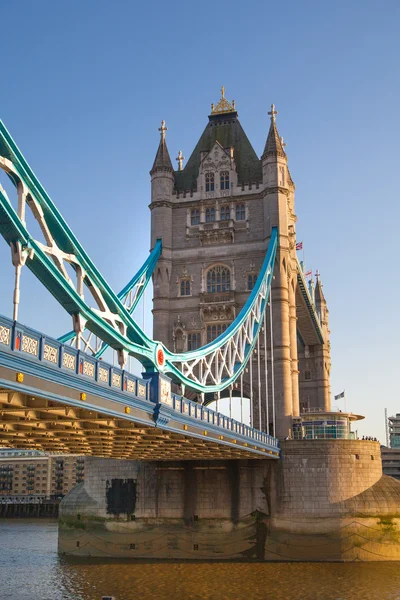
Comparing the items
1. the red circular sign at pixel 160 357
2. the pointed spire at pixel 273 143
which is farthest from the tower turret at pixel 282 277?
the red circular sign at pixel 160 357

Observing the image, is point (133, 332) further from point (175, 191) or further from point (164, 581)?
point (175, 191)

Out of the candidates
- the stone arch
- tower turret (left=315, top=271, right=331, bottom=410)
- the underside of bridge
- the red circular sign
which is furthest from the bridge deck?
tower turret (left=315, top=271, right=331, bottom=410)

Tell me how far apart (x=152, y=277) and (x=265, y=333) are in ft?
35.2

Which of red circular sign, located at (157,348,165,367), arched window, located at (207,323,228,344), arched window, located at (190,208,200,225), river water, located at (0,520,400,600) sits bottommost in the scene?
river water, located at (0,520,400,600)

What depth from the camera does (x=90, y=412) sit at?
2294 cm

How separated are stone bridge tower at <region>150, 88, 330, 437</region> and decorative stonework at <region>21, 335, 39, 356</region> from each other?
121 feet

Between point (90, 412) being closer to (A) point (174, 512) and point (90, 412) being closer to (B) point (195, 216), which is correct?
(A) point (174, 512)

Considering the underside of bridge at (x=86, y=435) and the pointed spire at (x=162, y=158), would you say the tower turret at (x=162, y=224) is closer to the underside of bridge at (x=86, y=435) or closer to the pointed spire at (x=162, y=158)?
the pointed spire at (x=162, y=158)

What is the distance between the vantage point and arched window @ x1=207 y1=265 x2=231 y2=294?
188 feet

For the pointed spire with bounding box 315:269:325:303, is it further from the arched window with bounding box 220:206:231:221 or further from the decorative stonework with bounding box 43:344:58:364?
the decorative stonework with bounding box 43:344:58:364

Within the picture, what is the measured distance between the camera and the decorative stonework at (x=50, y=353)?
17.9m

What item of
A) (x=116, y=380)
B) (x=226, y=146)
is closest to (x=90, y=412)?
(x=116, y=380)

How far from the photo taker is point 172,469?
45969 millimetres

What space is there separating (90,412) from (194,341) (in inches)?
1344
